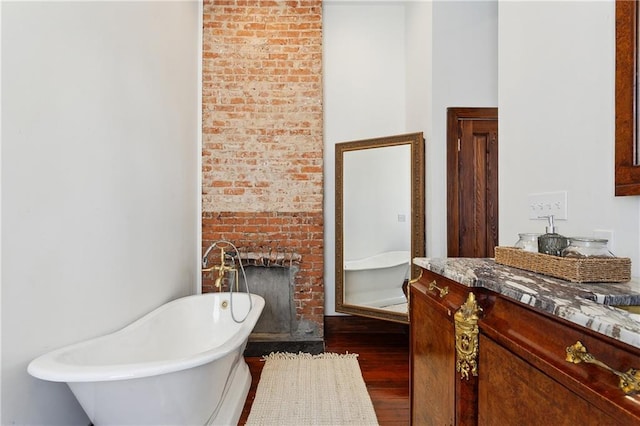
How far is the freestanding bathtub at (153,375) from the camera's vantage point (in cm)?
119

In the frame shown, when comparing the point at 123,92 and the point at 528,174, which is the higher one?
the point at 123,92

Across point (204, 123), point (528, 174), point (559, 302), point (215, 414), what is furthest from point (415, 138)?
point (215, 414)

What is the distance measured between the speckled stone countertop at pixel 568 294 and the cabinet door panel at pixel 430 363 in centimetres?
20

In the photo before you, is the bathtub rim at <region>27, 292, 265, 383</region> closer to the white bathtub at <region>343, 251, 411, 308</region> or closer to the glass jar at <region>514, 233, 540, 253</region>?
the glass jar at <region>514, 233, 540, 253</region>

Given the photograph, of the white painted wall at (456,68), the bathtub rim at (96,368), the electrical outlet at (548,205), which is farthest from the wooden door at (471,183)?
the bathtub rim at (96,368)

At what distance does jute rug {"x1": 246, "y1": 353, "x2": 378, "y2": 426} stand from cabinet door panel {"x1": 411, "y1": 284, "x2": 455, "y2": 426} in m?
0.66

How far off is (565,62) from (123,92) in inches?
86.5

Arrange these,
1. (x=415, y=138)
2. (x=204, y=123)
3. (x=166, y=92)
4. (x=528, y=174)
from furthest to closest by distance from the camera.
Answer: (x=204, y=123) < (x=415, y=138) < (x=166, y=92) < (x=528, y=174)

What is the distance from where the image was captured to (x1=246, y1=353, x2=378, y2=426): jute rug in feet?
6.19

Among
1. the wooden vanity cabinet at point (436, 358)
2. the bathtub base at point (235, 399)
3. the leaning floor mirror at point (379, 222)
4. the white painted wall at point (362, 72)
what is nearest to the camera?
the wooden vanity cabinet at point (436, 358)

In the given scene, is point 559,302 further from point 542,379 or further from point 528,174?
point 528,174

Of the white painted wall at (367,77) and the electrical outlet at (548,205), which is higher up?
the white painted wall at (367,77)

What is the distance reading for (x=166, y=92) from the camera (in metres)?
2.46

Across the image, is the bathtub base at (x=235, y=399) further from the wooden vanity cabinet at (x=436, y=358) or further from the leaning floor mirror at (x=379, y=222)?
the leaning floor mirror at (x=379, y=222)
